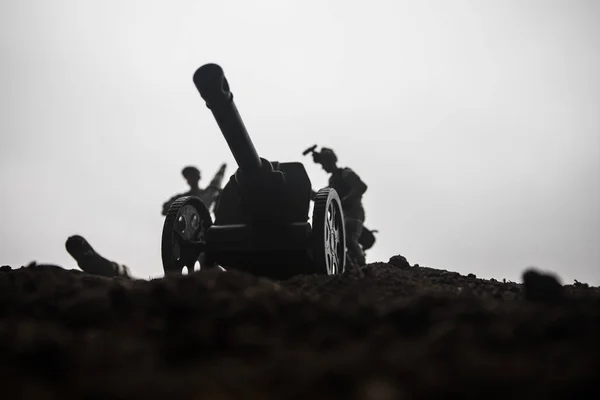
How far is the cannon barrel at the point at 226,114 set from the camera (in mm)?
4434

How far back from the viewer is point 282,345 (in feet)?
6.18

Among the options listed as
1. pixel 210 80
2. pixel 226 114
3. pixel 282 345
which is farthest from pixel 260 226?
pixel 282 345

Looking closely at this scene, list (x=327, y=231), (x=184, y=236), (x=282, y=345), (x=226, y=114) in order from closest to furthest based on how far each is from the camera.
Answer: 1. (x=282, y=345)
2. (x=226, y=114)
3. (x=327, y=231)
4. (x=184, y=236)

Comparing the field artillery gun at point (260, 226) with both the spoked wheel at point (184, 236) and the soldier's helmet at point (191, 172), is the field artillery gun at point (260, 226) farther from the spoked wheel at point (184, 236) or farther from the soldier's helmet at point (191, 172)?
the soldier's helmet at point (191, 172)

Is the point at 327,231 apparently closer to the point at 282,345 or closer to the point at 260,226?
the point at 260,226

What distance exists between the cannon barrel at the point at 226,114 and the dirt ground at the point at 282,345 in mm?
2135

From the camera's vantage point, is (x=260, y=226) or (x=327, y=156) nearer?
(x=260, y=226)

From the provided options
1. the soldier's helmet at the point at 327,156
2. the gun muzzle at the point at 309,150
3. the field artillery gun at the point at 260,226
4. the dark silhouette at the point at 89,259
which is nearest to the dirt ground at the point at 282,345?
the field artillery gun at the point at 260,226

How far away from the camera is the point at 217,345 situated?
6.34 feet

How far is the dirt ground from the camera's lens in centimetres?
137

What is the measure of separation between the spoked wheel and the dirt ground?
2396 mm

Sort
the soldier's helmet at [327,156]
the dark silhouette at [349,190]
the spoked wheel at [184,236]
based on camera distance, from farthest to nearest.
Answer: the soldier's helmet at [327,156]
the dark silhouette at [349,190]
the spoked wheel at [184,236]

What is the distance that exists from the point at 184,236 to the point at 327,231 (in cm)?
174

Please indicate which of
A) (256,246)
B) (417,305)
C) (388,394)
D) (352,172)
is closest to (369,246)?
(352,172)
